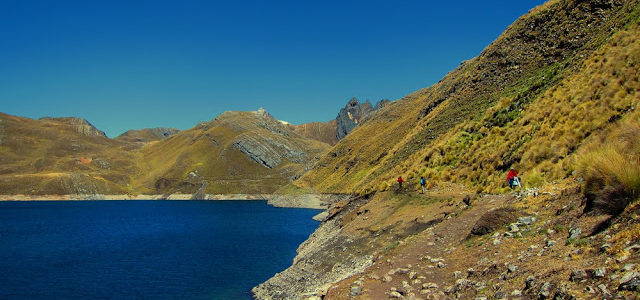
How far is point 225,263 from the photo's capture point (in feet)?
163

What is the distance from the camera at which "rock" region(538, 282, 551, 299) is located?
34.6ft

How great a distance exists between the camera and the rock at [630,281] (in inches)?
343

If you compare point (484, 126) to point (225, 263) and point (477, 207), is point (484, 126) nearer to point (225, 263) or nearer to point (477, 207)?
point (477, 207)

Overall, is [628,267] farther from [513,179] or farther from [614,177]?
[513,179]

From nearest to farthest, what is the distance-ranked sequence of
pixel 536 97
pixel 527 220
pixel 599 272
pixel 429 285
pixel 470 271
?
pixel 599 272, pixel 470 271, pixel 429 285, pixel 527 220, pixel 536 97

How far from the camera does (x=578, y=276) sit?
404 inches

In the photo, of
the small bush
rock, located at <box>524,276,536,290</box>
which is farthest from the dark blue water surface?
the small bush

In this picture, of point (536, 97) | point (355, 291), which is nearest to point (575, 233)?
point (355, 291)

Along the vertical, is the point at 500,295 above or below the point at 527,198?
below

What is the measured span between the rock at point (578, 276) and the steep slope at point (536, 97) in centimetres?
1402

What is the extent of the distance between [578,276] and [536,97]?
32.4 metres

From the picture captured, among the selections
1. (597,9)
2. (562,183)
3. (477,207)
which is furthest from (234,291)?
(597,9)

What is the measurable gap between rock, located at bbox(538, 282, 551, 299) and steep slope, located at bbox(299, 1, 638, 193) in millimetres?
14021

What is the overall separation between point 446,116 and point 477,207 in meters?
43.2
